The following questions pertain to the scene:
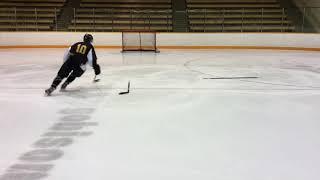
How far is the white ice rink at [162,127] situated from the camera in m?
3.07

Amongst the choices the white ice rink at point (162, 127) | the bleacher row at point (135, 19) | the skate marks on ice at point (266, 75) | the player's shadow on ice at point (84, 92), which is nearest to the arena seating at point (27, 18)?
the bleacher row at point (135, 19)

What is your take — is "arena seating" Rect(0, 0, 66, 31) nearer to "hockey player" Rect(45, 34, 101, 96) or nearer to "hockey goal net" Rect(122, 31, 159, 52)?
"hockey goal net" Rect(122, 31, 159, 52)

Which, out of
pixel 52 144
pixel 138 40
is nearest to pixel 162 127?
pixel 52 144

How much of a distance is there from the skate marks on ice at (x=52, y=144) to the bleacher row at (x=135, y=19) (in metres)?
9.29

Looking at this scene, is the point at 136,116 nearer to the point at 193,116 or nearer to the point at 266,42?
the point at 193,116

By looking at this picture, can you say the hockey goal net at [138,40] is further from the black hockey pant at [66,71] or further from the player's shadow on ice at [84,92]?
the black hockey pant at [66,71]

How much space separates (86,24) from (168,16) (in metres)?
2.65

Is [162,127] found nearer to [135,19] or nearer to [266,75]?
[266,75]

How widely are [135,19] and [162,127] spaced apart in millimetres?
10356

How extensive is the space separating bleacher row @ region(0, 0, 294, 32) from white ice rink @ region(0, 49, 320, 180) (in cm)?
607

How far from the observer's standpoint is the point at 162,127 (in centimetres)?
418

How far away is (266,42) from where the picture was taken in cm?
1311

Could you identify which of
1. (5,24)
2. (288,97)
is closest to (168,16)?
(5,24)

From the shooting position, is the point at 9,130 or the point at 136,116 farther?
the point at 136,116
